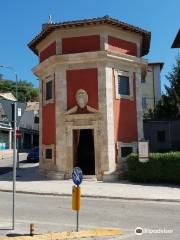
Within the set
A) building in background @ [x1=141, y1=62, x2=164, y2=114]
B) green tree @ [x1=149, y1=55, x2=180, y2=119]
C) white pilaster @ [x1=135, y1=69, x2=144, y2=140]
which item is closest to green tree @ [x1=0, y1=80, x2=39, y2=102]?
building in background @ [x1=141, y1=62, x2=164, y2=114]

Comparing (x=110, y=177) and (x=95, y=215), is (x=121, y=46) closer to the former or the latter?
(x=110, y=177)

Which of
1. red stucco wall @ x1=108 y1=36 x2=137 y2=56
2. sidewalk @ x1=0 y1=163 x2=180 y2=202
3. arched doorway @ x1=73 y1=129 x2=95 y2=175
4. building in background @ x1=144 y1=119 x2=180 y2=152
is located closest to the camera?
sidewalk @ x1=0 y1=163 x2=180 y2=202

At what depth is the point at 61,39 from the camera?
26609 mm

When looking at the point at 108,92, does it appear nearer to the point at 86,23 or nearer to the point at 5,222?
the point at 86,23

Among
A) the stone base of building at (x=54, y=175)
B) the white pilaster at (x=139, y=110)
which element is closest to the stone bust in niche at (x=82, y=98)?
the white pilaster at (x=139, y=110)

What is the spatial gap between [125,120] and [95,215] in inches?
520

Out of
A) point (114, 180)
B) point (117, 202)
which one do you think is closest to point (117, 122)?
point (114, 180)

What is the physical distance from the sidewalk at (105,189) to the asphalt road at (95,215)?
3.54ft

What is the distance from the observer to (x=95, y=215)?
538 inches

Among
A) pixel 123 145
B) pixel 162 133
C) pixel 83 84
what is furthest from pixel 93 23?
pixel 162 133

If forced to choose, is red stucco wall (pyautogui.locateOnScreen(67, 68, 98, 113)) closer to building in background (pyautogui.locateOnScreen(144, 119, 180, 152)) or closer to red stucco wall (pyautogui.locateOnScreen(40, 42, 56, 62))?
red stucco wall (pyautogui.locateOnScreen(40, 42, 56, 62))

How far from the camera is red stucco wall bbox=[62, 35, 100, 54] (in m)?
26.2

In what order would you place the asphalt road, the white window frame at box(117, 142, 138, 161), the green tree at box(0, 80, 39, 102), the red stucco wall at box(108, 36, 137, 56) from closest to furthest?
the asphalt road, the white window frame at box(117, 142, 138, 161), the red stucco wall at box(108, 36, 137, 56), the green tree at box(0, 80, 39, 102)

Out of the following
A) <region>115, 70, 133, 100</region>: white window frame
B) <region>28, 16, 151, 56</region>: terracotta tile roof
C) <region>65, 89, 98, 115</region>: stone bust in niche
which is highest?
<region>28, 16, 151, 56</region>: terracotta tile roof
